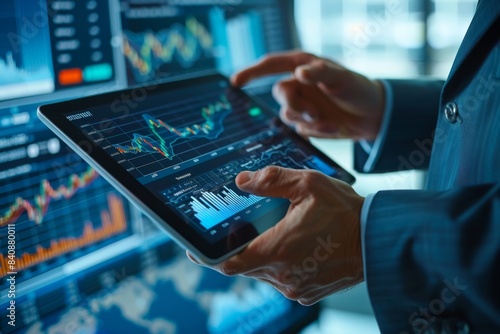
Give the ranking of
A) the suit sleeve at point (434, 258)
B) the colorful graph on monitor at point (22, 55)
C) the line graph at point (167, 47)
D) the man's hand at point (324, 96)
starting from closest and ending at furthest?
the suit sleeve at point (434, 258)
the colorful graph on monitor at point (22, 55)
the line graph at point (167, 47)
the man's hand at point (324, 96)

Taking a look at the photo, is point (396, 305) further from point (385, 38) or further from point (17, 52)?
point (385, 38)

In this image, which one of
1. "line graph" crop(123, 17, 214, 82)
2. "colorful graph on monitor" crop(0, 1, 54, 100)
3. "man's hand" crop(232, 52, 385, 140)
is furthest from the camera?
"man's hand" crop(232, 52, 385, 140)

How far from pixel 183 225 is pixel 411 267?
0.87ft

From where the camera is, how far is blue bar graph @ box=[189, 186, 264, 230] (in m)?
0.66

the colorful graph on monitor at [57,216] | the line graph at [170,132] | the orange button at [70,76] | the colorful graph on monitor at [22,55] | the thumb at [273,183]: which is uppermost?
the colorful graph on monitor at [22,55]

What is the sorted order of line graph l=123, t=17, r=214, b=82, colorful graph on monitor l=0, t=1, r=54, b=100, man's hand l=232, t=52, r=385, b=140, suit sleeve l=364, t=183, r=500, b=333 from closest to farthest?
suit sleeve l=364, t=183, r=500, b=333, colorful graph on monitor l=0, t=1, r=54, b=100, line graph l=123, t=17, r=214, b=82, man's hand l=232, t=52, r=385, b=140

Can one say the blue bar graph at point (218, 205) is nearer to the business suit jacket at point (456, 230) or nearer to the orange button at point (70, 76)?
the business suit jacket at point (456, 230)

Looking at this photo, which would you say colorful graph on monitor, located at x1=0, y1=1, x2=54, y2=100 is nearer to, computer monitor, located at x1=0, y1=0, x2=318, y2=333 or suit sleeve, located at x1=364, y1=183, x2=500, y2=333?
computer monitor, located at x1=0, y1=0, x2=318, y2=333

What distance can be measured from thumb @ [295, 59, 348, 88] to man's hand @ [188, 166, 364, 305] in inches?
14.2

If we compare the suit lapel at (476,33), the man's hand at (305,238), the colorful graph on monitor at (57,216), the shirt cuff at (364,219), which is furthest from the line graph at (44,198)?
the suit lapel at (476,33)

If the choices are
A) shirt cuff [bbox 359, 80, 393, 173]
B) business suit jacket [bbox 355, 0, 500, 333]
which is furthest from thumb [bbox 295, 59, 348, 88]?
business suit jacket [bbox 355, 0, 500, 333]

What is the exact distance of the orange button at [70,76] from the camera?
779mm

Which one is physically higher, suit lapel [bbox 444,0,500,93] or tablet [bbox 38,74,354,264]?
suit lapel [bbox 444,0,500,93]

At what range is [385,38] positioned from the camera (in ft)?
8.09
